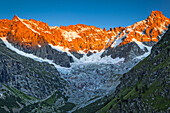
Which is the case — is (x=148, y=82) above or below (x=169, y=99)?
above

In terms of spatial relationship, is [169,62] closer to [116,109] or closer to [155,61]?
[155,61]

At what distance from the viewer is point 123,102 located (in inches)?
4606

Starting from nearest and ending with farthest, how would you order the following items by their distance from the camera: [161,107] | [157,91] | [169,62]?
[161,107] < [157,91] < [169,62]

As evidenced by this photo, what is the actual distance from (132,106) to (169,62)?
98.5 ft

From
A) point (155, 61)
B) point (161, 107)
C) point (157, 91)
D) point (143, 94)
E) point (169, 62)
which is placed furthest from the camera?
point (155, 61)

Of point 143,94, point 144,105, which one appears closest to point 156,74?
point 143,94

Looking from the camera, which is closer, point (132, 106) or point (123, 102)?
point (132, 106)

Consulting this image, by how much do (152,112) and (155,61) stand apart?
195 ft

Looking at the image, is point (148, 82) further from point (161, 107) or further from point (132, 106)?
point (161, 107)

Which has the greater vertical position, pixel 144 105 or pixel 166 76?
pixel 166 76

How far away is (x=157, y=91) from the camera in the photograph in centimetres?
9544

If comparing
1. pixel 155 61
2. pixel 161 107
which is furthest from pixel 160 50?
pixel 161 107

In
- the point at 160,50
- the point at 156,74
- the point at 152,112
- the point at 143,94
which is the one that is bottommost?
the point at 152,112

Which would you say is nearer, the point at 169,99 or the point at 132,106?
the point at 169,99
